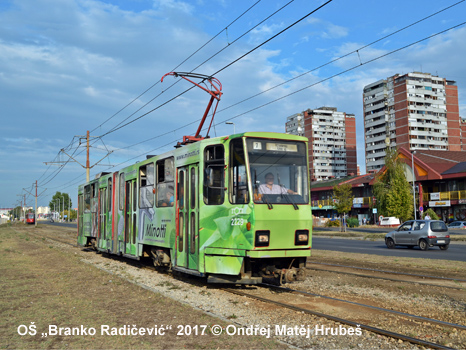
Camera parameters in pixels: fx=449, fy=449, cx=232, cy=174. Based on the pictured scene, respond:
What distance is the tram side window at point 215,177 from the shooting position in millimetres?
10039

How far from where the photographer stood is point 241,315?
8.01 meters

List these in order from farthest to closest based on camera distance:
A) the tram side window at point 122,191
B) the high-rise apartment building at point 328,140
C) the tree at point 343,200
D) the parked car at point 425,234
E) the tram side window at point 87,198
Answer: the high-rise apartment building at point 328,140 → the tree at point 343,200 → the parked car at point 425,234 → the tram side window at point 87,198 → the tram side window at point 122,191

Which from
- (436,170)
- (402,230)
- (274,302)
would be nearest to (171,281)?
→ (274,302)

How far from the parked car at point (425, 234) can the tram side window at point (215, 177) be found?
57.6ft

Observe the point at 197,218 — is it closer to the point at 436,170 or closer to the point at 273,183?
the point at 273,183

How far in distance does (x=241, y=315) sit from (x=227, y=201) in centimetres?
267

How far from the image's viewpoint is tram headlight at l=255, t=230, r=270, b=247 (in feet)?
30.6

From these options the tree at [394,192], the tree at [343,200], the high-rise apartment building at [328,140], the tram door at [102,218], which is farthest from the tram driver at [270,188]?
the high-rise apartment building at [328,140]

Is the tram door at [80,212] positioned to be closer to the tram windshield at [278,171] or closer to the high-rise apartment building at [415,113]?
the tram windshield at [278,171]

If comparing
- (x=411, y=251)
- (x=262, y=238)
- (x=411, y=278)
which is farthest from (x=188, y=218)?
(x=411, y=251)

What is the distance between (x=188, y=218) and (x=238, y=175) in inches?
83.0

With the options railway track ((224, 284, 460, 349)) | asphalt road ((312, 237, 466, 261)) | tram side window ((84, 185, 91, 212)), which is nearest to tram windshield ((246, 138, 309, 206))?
railway track ((224, 284, 460, 349))

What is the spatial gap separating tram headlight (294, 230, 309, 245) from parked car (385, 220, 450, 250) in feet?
53.8

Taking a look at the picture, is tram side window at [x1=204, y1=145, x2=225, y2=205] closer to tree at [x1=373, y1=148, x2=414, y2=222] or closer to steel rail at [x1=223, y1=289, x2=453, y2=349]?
steel rail at [x1=223, y1=289, x2=453, y2=349]
